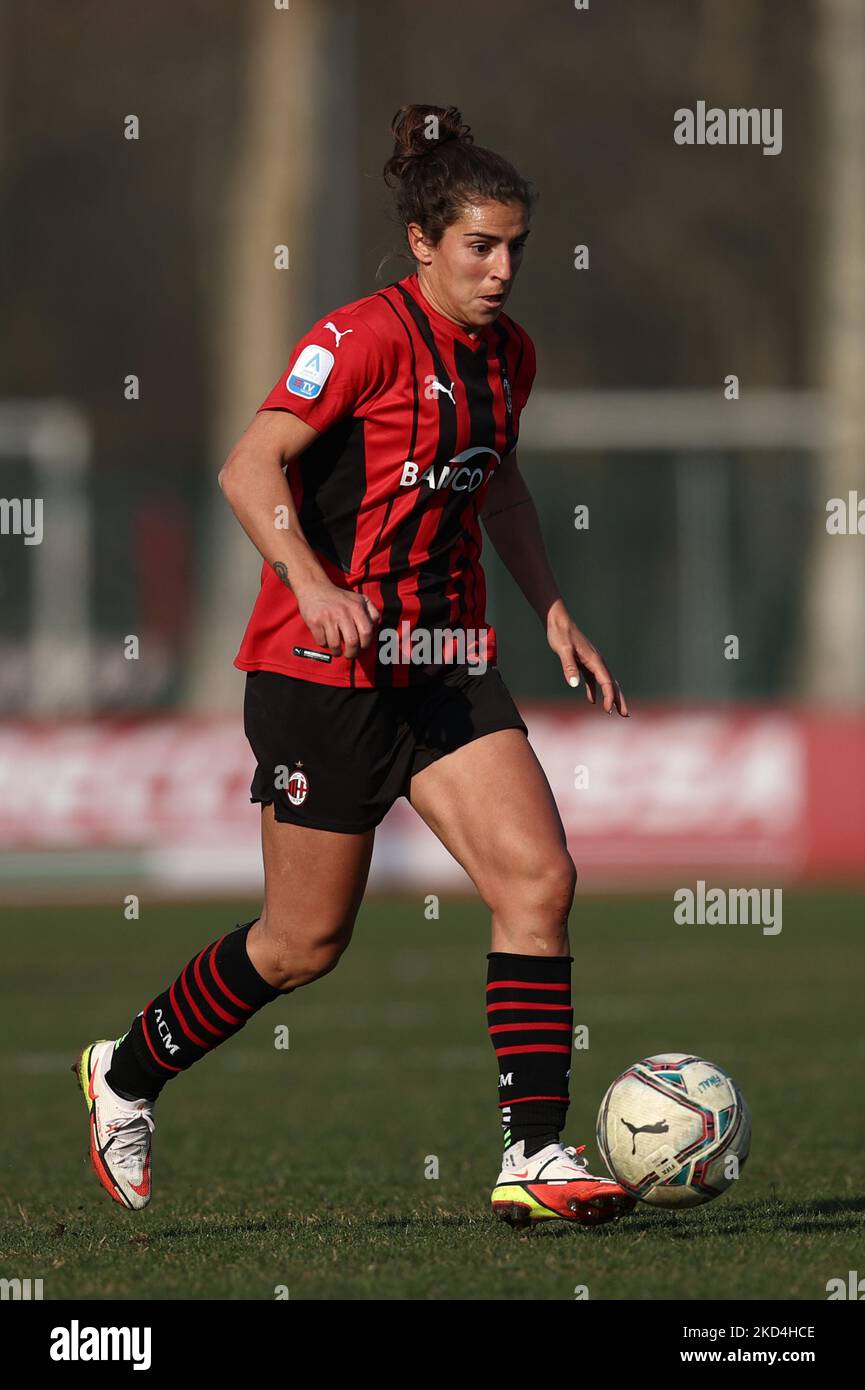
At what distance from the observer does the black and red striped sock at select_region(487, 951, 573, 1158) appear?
5430mm

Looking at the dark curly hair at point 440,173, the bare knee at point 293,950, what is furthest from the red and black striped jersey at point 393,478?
the bare knee at point 293,950

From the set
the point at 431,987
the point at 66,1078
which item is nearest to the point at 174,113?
the point at 431,987

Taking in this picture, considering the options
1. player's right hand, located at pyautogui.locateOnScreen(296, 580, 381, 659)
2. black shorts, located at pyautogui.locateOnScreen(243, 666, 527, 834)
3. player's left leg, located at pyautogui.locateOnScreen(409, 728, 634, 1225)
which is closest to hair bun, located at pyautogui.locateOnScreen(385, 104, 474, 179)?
player's right hand, located at pyautogui.locateOnScreen(296, 580, 381, 659)

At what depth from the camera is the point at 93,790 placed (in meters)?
17.9

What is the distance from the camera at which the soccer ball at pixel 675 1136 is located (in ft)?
17.9

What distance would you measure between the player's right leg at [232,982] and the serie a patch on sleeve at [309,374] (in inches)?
37.6

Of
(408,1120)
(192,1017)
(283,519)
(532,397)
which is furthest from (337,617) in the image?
(532,397)

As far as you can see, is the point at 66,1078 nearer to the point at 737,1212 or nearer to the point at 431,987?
the point at 431,987

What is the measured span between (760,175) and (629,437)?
1156 centimetres

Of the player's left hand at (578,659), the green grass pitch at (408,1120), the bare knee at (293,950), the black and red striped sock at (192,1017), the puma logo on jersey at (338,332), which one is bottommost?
the green grass pitch at (408,1120)

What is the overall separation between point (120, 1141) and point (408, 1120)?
2550 millimetres

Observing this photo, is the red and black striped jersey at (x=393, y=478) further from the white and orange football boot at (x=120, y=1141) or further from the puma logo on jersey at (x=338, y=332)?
the white and orange football boot at (x=120, y=1141)

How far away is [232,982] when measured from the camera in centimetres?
560

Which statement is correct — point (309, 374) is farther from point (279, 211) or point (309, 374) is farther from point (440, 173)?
point (279, 211)
